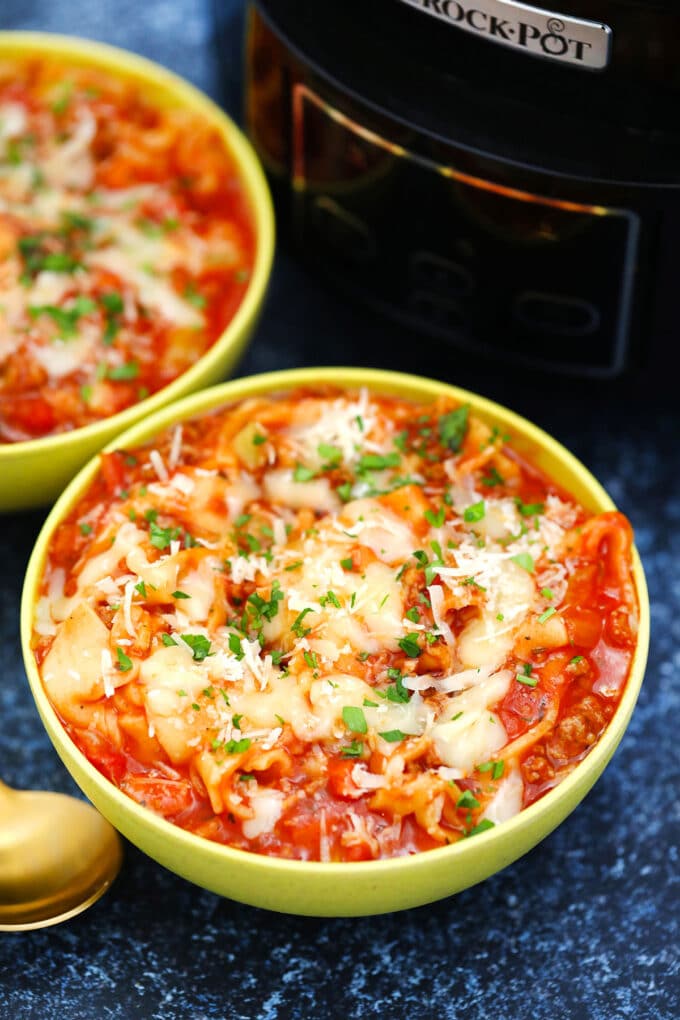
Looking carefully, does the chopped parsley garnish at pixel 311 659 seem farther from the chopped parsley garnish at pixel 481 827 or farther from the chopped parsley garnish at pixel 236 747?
the chopped parsley garnish at pixel 481 827

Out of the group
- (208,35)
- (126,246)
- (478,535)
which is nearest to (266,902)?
(478,535)

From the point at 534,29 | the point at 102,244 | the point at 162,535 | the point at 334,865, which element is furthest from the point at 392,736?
the point at 102,244

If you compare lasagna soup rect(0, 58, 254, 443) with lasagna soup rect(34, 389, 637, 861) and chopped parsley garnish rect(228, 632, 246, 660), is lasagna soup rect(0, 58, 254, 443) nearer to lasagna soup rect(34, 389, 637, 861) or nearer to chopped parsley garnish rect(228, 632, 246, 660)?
lasagna soup rect(34, 389, 637, 861)

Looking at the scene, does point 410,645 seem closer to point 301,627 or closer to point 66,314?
point 301,627

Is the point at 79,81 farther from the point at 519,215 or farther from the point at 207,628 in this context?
the point at 207,628

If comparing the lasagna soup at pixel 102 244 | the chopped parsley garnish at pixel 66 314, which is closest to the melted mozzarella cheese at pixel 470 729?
the lasagna soup at pixel 102 244

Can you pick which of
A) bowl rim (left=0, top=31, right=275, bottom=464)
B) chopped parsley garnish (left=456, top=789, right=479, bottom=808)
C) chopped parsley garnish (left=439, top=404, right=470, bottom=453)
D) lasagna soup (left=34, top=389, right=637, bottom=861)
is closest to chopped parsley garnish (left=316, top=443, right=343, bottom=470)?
lasagna soup (left=34, top=389, right=637, bottom=861)
